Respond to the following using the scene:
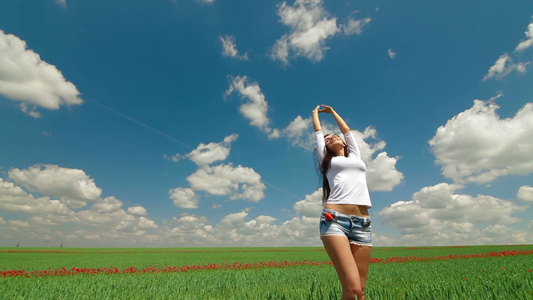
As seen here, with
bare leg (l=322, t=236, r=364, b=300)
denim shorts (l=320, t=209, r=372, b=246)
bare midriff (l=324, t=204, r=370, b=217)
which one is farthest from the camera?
bare midriff (l=324, t=204, r=370, b=217)

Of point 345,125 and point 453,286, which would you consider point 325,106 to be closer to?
point 345,125

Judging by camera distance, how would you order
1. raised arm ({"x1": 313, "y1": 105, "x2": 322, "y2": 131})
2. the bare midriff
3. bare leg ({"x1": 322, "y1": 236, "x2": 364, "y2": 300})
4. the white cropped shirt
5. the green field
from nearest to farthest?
bare leg ({"x1": 322, "y1": 236, "x2": 364, "y2": 300}), the bare midriff, the white cropped shirt, raised arm ({"x1": 313, "y1": 105, "x2": 322, "y2": 131}), the green field

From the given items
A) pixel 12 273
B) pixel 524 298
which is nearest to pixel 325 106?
pixel 524 298

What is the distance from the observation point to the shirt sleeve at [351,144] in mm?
3611

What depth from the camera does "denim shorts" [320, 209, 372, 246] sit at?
2.88 meters

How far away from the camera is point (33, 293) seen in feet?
21.7

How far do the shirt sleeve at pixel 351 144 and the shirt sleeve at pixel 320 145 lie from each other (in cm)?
37

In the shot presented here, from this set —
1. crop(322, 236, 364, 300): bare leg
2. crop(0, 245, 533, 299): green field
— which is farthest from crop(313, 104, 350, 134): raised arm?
crop(0, 245, 533, 299): green field

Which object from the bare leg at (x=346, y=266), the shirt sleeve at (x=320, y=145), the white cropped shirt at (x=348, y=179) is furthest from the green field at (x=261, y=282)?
the shirt sleeve at (x=320, y=145)

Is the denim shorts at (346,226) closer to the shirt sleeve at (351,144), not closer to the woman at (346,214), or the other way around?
the woman at (346,214)

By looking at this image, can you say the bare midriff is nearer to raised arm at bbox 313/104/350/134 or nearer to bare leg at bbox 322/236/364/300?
bare leg at bbox 322/236/364/300

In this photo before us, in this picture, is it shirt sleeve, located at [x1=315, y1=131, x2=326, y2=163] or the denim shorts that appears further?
shirt sleeve, located at [x1=315, y1=131, x2=326, y2=163]

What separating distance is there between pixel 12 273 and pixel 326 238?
48.7 feet

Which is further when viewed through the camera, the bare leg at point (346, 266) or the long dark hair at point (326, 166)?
the long dark hair at point (326, 166)
